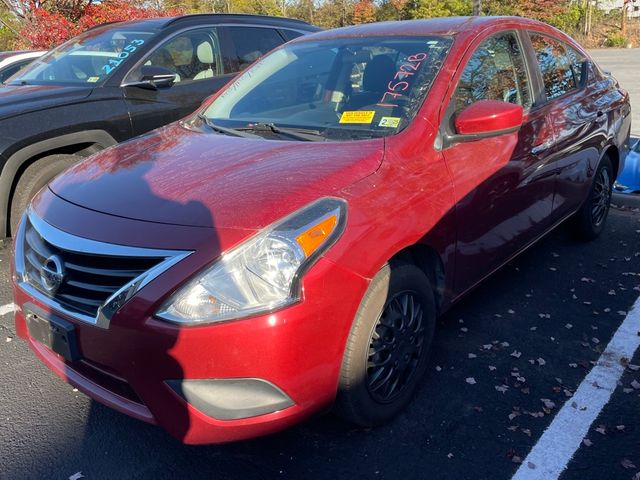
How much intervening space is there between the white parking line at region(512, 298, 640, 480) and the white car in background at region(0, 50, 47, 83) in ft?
22.2

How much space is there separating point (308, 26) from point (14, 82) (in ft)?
10.6

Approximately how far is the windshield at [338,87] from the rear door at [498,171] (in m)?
0.25

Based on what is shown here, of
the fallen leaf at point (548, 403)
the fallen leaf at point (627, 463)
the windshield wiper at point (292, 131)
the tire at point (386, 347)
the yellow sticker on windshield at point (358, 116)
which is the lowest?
the fallen leaf at point (627, 463)

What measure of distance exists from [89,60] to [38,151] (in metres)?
1.30

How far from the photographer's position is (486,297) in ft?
12.9

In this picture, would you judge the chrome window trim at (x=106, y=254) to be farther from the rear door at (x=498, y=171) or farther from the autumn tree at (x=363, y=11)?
the autumn tree at (x=363, y=11)

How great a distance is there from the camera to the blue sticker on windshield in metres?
4.96

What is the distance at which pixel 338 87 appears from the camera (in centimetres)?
334

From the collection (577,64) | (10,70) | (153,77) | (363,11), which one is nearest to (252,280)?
(153,77)

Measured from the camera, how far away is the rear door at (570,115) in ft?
12.6

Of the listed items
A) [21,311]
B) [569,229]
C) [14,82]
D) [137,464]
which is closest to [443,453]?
[137,464]

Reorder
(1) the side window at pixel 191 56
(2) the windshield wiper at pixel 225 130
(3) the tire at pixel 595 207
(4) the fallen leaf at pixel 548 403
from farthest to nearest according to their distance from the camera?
1. (1) the side window at pixel 191 56
2. (3) the tire at pixel 595 207
3. (2) the windshield wiper at pixel 225 130
4. (4) the fallen leaf at pixel 548 403

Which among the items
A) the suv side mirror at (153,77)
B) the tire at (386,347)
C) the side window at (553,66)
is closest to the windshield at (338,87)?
the tire at (386,347)

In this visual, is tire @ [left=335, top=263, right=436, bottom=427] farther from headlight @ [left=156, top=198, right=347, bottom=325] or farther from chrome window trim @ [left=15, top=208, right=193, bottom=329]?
chrome window trim @ [left=15, top=208, right=193, bottom=329]
